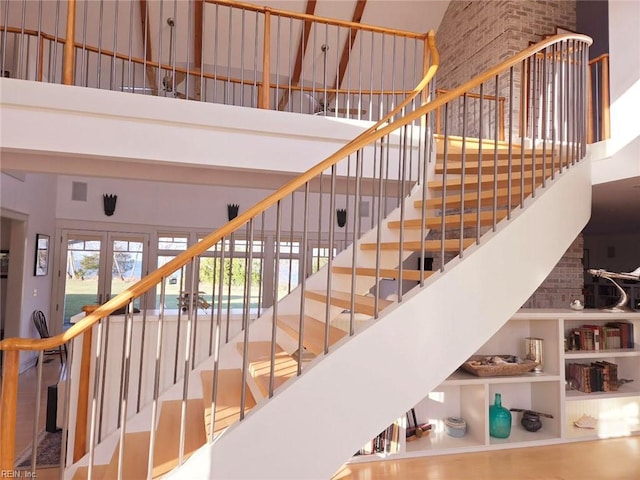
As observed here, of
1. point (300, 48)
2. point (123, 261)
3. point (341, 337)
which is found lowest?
point (341, 337)

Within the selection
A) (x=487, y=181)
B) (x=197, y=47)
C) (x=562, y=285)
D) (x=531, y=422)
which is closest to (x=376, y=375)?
(x=487, y=181)

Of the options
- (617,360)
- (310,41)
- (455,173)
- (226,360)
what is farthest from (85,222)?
(617,360)

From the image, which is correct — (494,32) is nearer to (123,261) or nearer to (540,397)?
(540,397)

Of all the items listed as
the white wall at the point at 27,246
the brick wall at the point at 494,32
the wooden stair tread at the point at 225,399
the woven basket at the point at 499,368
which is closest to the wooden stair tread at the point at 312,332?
the wooden stair tread at the point at 225,399

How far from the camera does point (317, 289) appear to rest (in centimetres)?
377

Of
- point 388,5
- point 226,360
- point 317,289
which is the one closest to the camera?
point 226,360

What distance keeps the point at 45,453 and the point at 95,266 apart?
200 inches

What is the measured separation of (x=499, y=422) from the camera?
13.7 feet

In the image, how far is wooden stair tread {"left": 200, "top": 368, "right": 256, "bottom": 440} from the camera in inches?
92.1

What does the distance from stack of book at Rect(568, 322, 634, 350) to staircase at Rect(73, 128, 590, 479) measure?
6.85 ft

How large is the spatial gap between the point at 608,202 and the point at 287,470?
4.99 meters

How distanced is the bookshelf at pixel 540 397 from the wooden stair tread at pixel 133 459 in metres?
2.01

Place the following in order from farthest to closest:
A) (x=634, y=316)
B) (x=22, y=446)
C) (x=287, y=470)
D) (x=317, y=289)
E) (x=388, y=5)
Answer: (x=388, y=5)
(x=634, y=316)
(x=22, y=446)
(x=317, y=289)
(x=287, y=470)

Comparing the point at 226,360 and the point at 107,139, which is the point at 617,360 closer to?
the point at 226,360
